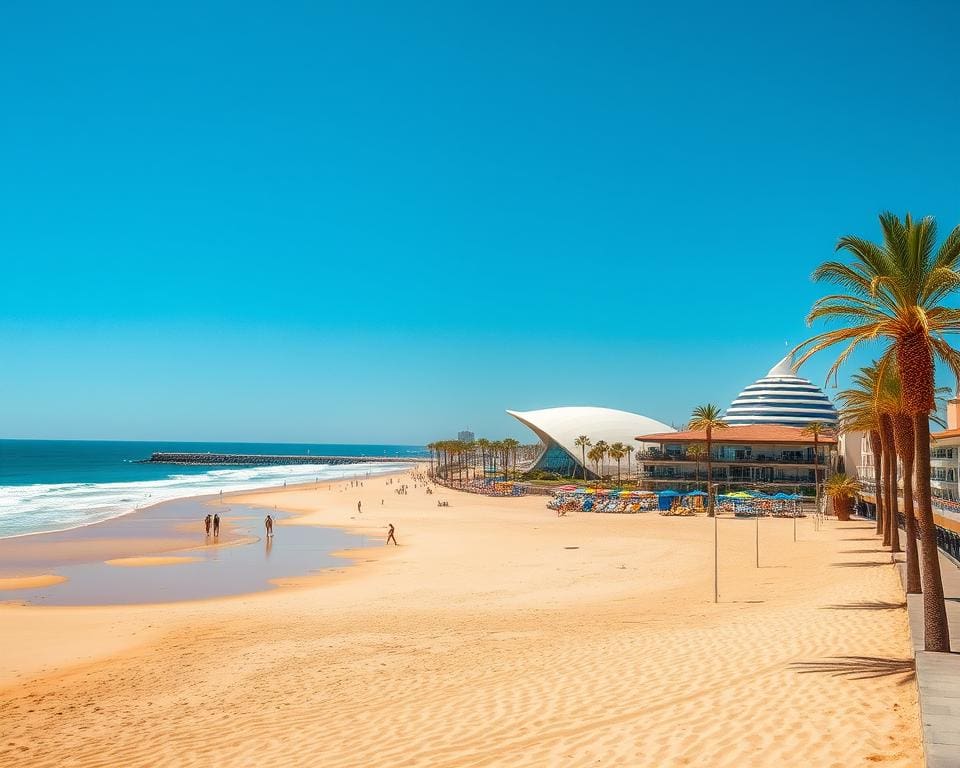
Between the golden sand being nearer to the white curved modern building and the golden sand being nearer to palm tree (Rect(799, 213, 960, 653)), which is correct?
palm tree (Rect(799, 213, 960, 653))

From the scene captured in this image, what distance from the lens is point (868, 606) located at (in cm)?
1803

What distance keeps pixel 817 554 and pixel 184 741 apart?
2569cm

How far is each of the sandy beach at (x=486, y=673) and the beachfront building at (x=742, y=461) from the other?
39.4 meters

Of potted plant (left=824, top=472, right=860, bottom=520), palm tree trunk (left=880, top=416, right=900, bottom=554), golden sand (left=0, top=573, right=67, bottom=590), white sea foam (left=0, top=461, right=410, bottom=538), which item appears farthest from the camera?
white sea foam (left=0, top=461, right=410, bottom=538)

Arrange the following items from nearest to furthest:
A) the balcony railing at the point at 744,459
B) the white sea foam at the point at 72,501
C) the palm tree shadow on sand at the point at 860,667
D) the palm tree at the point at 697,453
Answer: the palm tree shadow on sand at the point at 860,667 < the white sea foam at the point at 72,501 < the palm tree at the point at 697,453 < the balcony railing at the point at 744,459

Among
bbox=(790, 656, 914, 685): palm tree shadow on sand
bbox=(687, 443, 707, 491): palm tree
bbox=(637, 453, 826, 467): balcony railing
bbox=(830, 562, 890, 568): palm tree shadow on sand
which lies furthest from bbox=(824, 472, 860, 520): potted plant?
bbox=(790, 656, 914, 685): palm tree shadow on sand

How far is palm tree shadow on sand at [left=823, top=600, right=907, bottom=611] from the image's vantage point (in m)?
17.7

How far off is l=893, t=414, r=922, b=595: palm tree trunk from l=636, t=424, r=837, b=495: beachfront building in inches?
1783

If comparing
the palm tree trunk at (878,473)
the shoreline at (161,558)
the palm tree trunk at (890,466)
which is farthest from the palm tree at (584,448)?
the palm tree trunk at (890,466)

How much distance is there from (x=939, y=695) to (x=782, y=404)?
297 feet

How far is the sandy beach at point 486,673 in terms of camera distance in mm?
9836

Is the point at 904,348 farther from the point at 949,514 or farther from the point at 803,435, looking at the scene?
the point at 803,435

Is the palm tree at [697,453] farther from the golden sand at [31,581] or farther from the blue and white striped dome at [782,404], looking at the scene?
the golden sand at [31,581]

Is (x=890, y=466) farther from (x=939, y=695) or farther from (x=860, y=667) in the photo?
(x=939, y=695)
